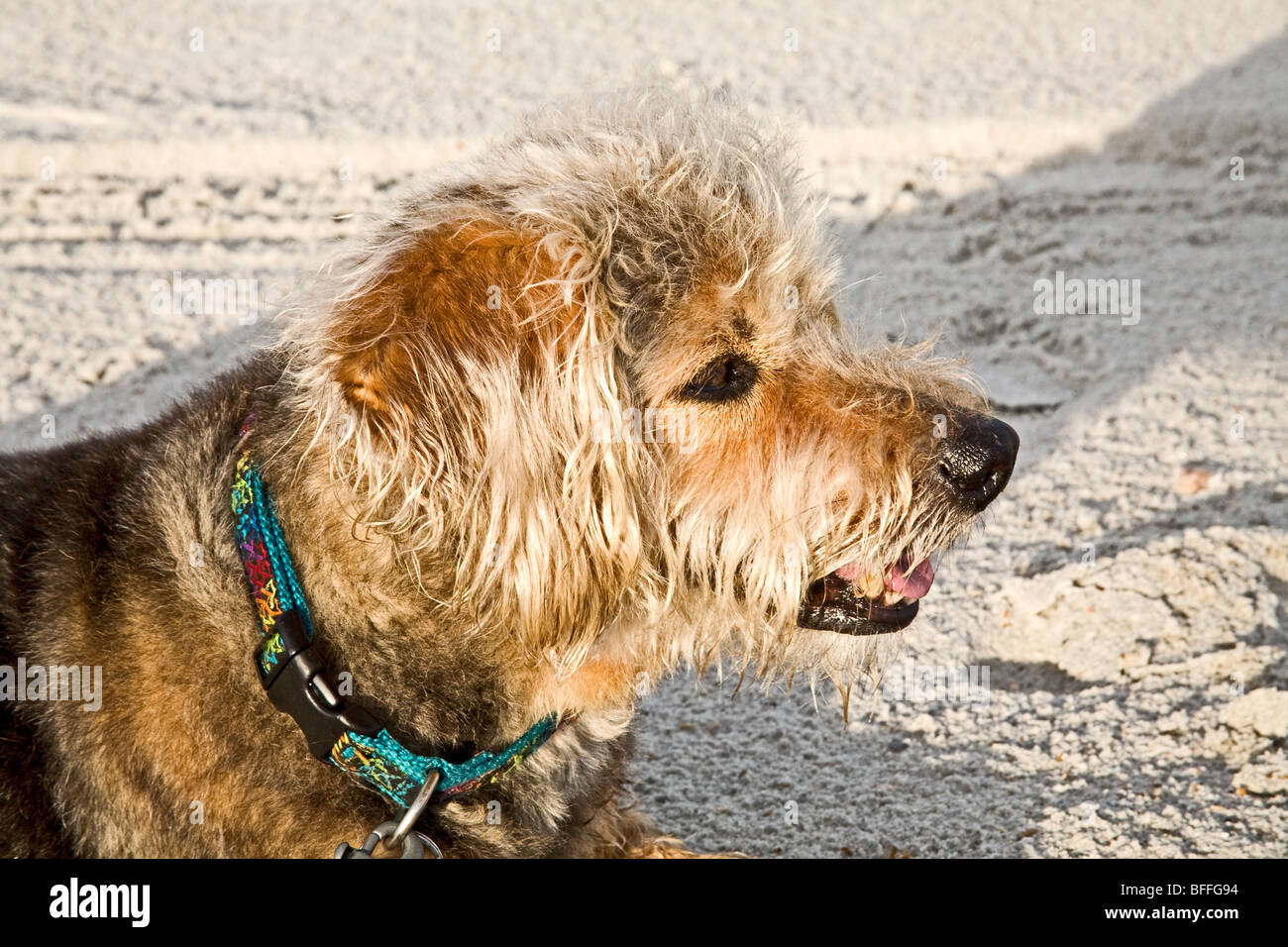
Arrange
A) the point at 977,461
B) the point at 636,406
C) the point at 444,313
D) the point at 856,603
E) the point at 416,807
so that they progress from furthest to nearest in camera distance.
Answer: the point at 856,603, the point at 977,461, the point at 636,406, the point at 416,807, the point at 444,313

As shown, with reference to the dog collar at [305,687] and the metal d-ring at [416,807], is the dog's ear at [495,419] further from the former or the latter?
the metal d-ring at [416,807]

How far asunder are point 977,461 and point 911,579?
1.27 ft

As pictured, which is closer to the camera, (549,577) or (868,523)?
(549,577)

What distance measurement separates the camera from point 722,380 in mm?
2643

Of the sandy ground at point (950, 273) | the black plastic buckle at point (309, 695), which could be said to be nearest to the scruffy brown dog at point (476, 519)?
the black plastic buckle at point (309, 695)

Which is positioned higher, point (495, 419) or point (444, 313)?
point (444, 313)

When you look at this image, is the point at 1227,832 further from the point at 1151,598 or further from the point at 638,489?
the point at 638,489

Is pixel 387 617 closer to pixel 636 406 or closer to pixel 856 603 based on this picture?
pixel 636 406

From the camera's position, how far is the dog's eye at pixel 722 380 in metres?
2.60

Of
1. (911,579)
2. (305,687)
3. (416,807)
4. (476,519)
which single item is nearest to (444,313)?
(476,519)

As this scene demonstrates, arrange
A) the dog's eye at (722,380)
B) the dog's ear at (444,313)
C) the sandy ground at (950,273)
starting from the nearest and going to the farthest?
1. the dog's ear at (444,313)
2. the dog's eye at (722,380)
3. the sandy ground at (950,273)
